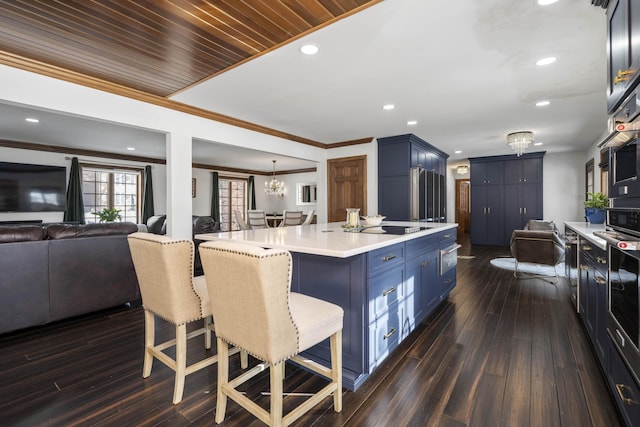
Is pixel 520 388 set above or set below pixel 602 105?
below

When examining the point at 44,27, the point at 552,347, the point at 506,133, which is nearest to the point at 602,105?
the point at 506,133

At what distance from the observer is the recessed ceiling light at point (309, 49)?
239 centimetres

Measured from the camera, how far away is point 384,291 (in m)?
2.06

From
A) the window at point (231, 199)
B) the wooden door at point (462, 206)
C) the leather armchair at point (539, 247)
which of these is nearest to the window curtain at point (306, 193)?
the window at point (231, 199)

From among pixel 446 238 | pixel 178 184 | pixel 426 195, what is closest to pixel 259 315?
pixel 446 238

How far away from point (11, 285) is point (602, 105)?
6.67 meters

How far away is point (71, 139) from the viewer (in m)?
5.90

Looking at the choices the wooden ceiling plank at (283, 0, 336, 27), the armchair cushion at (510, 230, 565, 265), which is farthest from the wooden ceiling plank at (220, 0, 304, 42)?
the armchair cushion at (510, 230, 565, 265)

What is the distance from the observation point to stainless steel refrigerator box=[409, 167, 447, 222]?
5.57 m

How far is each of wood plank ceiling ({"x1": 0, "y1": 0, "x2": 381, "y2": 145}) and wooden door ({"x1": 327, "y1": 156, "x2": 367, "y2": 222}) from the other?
355 cm

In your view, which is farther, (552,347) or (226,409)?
(552,347)

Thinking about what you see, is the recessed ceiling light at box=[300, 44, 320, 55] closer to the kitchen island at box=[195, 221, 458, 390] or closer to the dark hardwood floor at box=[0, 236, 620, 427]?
the kitchen island at box=[195, 221, 458, 390]

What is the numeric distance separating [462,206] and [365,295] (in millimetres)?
10304

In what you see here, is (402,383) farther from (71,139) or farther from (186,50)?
Result: (71,139)
